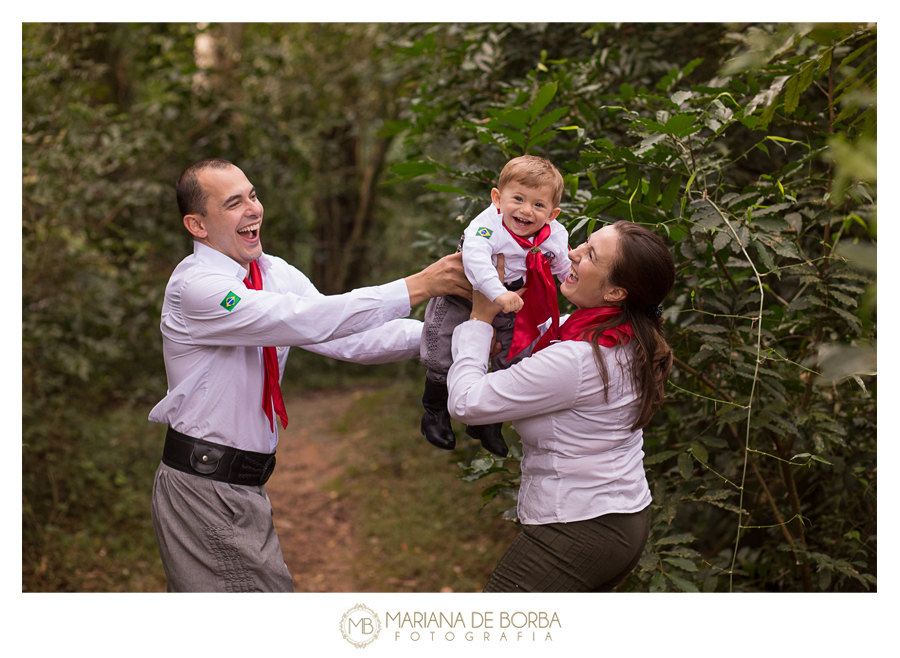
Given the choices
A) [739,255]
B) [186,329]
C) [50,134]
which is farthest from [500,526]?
[50,134]

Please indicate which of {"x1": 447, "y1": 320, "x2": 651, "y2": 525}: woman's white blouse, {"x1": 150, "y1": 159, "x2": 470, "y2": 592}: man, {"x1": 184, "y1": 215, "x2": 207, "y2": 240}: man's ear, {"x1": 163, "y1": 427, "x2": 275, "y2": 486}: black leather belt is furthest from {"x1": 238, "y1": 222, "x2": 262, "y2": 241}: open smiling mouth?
{"x1": 447, "y1": 320, "x2": 651, "y2": 525}: woman's white blouse

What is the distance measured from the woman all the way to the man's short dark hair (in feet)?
2.96

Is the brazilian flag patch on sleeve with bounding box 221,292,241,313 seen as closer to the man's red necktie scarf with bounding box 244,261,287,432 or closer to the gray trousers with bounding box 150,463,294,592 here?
the man's red necktie scarf with bounding box 244,261,287,432

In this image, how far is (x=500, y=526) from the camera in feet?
18.7

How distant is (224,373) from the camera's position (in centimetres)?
224

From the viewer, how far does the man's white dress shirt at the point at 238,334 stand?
209 cm

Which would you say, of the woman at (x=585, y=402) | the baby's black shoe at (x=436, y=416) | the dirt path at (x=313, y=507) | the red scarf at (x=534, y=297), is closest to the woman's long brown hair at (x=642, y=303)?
the woman at (x=585, y=402)

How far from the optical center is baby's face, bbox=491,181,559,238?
1.99 m

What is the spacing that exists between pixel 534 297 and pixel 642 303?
0.31m

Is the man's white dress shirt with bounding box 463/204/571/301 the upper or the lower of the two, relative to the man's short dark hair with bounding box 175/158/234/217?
lower

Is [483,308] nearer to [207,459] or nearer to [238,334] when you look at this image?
[238,334]

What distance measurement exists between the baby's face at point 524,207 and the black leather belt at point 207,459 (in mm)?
1099

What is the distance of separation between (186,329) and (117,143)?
13.5 ft

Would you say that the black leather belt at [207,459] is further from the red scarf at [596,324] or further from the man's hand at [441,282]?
the red scarf at [596,324]
